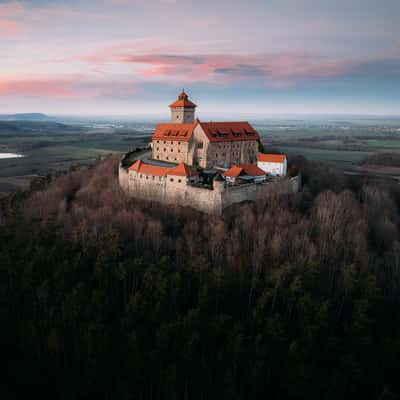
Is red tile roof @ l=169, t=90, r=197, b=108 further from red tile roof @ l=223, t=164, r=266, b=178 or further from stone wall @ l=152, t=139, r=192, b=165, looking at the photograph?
red tile roof @ l=223, t=164, r=266, b=178

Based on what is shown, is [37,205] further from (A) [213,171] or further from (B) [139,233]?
(A) [213,171]

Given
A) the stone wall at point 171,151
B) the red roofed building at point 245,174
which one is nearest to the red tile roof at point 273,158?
the red roofed building at point 245,174

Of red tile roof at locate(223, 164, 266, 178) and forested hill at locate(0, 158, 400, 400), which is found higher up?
red tile roof at locate(223, 164, 266, 178)

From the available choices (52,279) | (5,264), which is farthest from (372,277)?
(5,264)

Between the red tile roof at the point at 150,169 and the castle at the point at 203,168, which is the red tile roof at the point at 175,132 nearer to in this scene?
the castle at the point at 203,168

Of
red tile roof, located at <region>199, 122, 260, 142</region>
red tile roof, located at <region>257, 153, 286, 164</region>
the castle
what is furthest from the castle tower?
red tile roof, located at <region>257, 153, 286, 164</region>

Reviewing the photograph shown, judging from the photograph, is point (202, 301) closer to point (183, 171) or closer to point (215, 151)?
point (183, 171)
